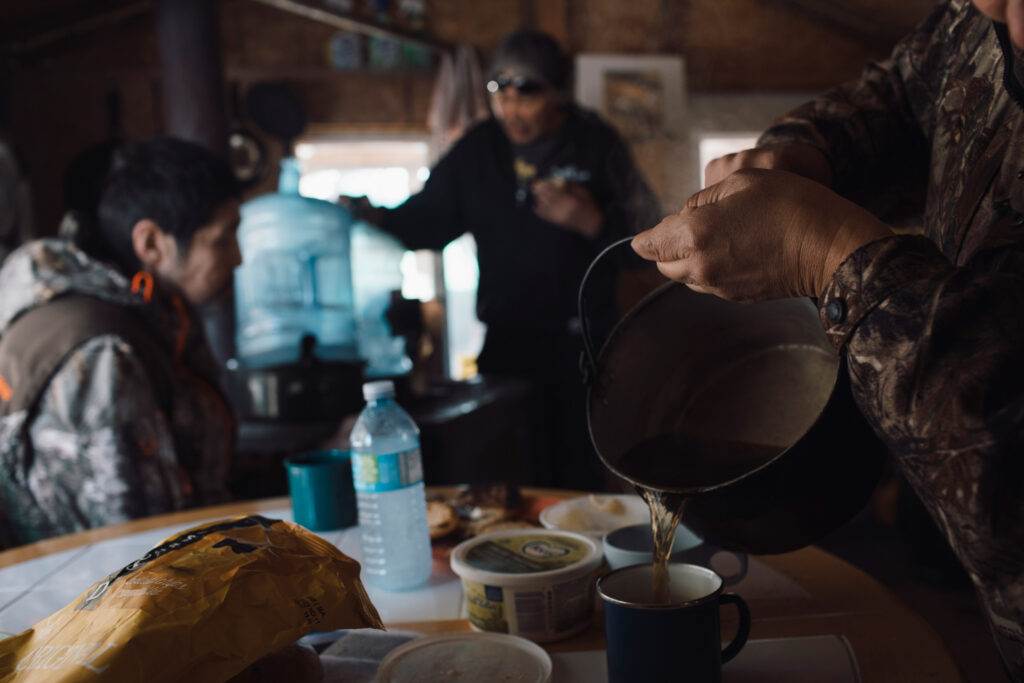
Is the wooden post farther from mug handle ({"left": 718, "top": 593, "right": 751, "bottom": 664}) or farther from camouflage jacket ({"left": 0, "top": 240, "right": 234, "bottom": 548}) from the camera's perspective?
mug handle ({"left": 718, "top": 593, "right": 751, "bottom": 664})

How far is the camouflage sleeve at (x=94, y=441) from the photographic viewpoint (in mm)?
1469

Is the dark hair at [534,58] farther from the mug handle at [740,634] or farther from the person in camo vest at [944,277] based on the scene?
the mug handle at [740,634]

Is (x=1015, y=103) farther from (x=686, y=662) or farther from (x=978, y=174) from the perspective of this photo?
(x=686, y=662)

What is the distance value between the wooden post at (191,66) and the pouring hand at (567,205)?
1502 mm

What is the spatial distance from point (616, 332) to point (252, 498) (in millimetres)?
1421

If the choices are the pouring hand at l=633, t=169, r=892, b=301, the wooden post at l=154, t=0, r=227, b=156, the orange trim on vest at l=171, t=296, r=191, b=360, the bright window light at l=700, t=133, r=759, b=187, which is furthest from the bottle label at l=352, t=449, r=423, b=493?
the bright window light at l=700, t=133, r=759, b=187

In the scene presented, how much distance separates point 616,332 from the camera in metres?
1.00

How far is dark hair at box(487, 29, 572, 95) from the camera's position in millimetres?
2604

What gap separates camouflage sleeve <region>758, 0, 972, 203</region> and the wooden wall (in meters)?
4.36

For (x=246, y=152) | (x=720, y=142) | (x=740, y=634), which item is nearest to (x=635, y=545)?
(x=740, y=634)

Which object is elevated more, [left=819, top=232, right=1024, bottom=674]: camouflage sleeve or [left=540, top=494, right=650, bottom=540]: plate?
[left=819, top=232, right=1024, bottom=674]: camouflage sleeve

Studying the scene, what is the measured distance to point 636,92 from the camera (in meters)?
5.23

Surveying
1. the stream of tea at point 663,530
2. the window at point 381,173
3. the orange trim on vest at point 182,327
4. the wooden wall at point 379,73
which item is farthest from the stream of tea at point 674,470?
the wooden wall at point 379,73

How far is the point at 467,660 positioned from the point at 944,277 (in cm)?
56
